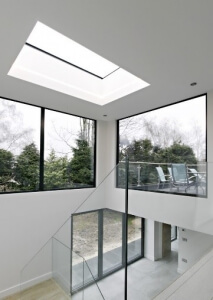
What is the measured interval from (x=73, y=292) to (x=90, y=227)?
129cm

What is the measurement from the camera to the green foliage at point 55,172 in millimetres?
4527

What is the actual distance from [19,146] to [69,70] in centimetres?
186

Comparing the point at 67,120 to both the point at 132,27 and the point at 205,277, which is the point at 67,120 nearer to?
the point at 132,27

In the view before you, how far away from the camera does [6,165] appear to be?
12.9ft

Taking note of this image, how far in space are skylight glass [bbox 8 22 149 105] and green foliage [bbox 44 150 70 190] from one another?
1.65m

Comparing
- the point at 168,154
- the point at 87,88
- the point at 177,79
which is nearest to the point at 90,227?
the point at 168,154

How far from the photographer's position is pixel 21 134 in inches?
164

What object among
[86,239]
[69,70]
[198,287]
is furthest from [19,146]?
[198,287]

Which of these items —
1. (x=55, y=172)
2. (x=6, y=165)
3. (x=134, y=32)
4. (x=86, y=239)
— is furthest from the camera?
(x=55, y=172)

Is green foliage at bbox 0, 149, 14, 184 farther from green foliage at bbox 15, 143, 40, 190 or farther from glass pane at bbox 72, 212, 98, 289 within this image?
glass pane at bbox 72, 212, 98, 289

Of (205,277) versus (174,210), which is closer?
(205,277)

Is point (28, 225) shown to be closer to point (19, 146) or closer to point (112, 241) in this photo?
point (19, 146)

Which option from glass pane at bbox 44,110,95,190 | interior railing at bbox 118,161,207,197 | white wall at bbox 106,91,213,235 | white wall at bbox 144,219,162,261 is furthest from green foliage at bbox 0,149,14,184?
white wall at bbox 144,219,162,261

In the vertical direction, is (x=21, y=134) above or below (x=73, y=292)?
above
